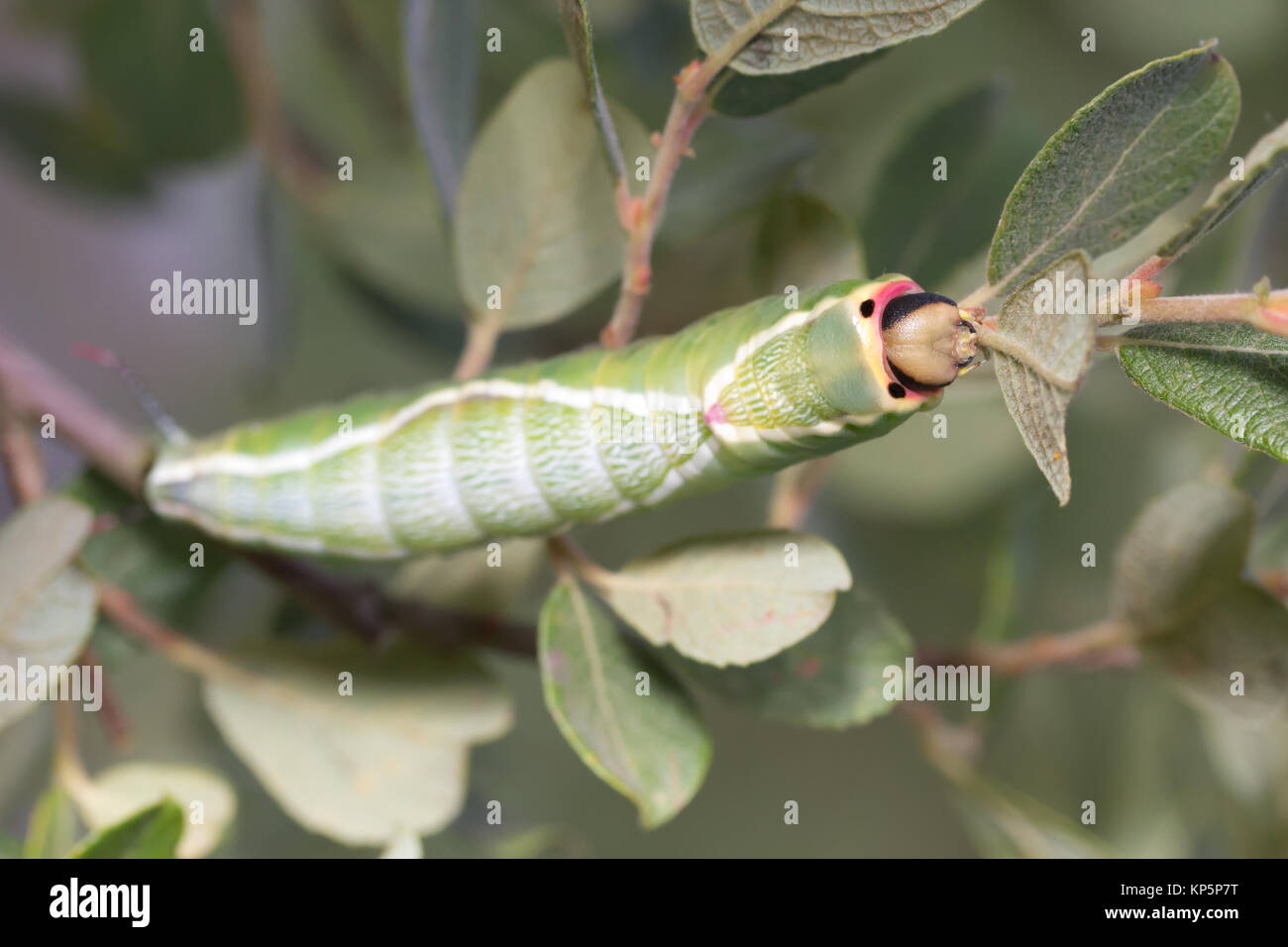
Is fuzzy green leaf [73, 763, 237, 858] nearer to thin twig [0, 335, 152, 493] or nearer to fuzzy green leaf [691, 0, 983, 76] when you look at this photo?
thin twig [0, 335, 152, 493]

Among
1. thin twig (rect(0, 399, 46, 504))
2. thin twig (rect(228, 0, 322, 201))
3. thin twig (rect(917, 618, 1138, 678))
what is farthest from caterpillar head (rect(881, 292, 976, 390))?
thin twig (rect(228, 0, 322, 201))

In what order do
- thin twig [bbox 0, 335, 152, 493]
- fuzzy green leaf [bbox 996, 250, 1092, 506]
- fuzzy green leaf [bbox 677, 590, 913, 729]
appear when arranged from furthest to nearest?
thin twig [bbox 0, 335, 152, 493] < fuzzy green leaf [bbox 677, 590, 913, 729] < fuzzy green leaf [bbox 996, 250, 1092, 506]

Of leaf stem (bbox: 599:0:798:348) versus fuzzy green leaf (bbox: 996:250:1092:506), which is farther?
leaf stem (bbox: 599:0:798:348)

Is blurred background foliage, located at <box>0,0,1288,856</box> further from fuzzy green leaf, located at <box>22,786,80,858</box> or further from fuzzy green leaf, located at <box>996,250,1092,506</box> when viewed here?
fuzzy green leaf, located at <box>996,250,1092,506</box>

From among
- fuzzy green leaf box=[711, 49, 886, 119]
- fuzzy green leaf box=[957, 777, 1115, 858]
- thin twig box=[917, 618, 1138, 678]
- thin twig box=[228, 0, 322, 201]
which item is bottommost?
fuzzy green leaf box=[957, 777, 1115, 858]

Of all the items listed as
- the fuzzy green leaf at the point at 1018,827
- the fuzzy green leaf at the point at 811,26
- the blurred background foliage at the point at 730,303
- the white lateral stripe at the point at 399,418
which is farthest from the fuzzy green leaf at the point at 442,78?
the fuzzy green leaf at the point at 1018,827

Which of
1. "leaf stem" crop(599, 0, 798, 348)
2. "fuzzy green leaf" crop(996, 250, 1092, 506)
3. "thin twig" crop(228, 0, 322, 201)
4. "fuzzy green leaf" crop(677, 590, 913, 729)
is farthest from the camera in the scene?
"thin twig" crop(228, 0, 322, 201)

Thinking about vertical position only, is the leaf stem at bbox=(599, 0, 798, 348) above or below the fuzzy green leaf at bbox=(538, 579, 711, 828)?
above

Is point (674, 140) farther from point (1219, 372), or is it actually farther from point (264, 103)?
point (264, 103)
